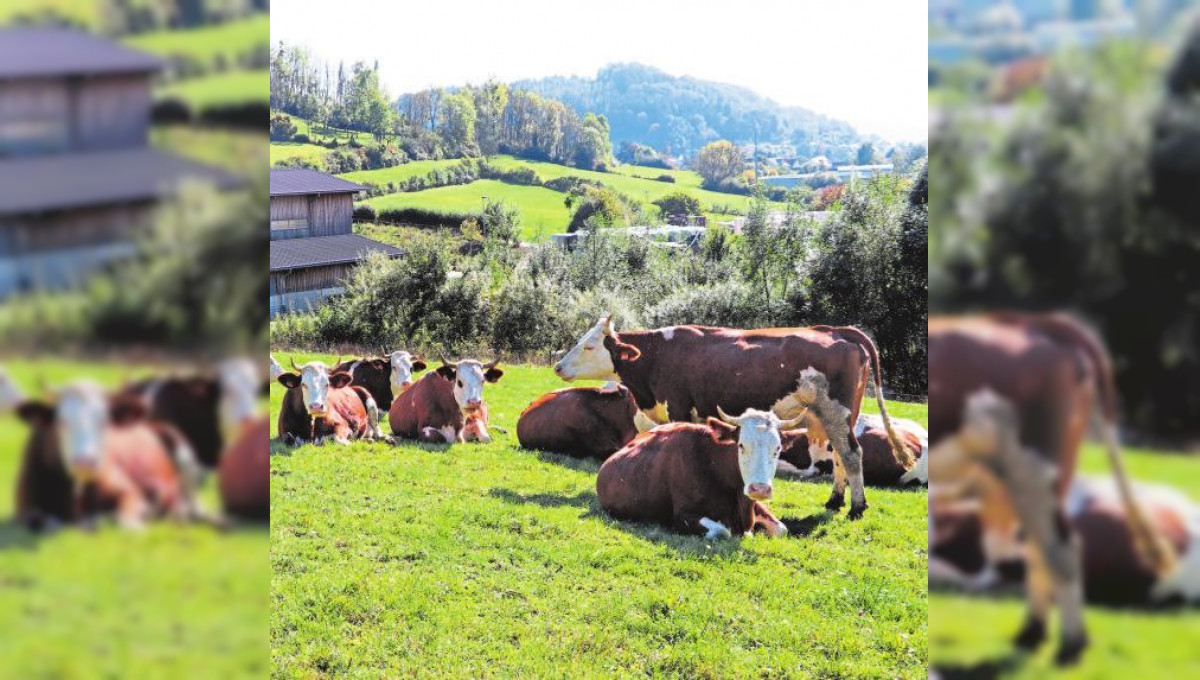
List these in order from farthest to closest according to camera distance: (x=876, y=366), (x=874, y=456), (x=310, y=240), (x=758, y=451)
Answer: (x=310, y=240) → (x=874, y=456) → (x=876, y=366) → (x=758, y=451)

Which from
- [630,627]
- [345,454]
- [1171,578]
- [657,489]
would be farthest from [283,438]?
[1171,578]

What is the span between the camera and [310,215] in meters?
34.6

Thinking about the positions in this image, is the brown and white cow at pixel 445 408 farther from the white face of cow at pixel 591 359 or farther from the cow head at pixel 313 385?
the cow head at pixel 313 385

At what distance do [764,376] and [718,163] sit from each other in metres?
73.9

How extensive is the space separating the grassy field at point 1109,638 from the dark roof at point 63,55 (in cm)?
Answer: 111

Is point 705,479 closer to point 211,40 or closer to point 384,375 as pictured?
point 211,40

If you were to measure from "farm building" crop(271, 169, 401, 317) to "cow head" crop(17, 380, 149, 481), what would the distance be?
85.7ft

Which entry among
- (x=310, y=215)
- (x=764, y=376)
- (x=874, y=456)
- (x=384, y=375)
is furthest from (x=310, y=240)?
(x=874, y=456)

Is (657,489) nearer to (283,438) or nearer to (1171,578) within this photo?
(283,438)

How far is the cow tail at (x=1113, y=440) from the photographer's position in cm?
93

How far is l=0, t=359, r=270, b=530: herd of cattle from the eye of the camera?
96cm

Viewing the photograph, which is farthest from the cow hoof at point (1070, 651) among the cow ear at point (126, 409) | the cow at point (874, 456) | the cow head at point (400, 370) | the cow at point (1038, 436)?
the cow head at point (400, 370)

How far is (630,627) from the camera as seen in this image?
4.74 metres

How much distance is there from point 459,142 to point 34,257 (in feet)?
239
